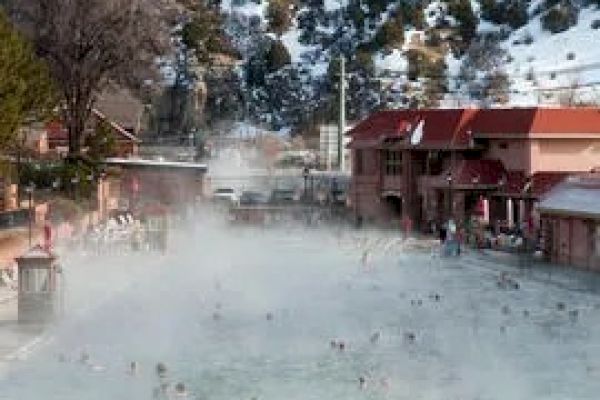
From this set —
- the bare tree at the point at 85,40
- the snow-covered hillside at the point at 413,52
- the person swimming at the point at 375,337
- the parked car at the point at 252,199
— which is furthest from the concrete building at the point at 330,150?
the person swimming at the point at 375,337

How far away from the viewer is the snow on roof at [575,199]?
43906 millimetres

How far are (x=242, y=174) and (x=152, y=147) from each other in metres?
7.85

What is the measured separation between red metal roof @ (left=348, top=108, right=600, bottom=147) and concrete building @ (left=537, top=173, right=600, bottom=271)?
11694mm

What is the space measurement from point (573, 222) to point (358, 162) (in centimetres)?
2889

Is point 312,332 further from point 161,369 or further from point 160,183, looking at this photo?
point 160,183

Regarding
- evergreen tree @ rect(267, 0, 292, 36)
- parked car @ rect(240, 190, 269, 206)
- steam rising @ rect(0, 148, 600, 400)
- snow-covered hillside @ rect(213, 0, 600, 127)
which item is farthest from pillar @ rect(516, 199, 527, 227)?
evergreen tree @ rect(267, 0, 292, 36)

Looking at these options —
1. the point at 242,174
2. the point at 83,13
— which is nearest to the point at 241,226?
the point at 83,13

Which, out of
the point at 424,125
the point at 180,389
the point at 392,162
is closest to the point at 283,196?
the point at 392,162

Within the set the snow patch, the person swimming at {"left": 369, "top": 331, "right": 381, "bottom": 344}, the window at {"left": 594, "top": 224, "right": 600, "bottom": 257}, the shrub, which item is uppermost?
the snow patch

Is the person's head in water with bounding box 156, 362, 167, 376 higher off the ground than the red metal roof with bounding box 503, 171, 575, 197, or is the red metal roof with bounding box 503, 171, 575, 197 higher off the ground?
the red metal roof with bounding box 503, 171, 575, 197

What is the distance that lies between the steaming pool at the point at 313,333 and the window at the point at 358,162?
2312cm

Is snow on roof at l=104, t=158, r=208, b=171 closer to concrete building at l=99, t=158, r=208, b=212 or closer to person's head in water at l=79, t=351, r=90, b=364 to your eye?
concrete building at l=99, t=158, r=208, b=212

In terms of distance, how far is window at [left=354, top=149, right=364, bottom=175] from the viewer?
72.6 metres

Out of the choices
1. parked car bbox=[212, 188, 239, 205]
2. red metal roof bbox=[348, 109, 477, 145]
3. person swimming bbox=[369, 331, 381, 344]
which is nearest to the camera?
person swimming bbox=[369, 331, 381, 344]
